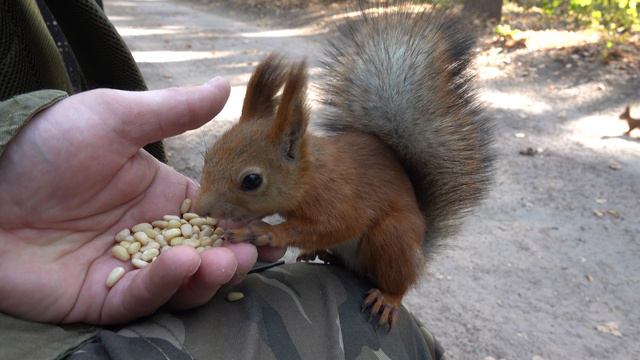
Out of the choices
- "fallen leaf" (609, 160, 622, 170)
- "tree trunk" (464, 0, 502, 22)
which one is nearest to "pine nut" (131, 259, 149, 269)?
"fallen leaf" (609, 160, 622, 170)

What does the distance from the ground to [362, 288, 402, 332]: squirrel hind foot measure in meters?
0.57

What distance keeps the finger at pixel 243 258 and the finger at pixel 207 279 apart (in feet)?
0.14

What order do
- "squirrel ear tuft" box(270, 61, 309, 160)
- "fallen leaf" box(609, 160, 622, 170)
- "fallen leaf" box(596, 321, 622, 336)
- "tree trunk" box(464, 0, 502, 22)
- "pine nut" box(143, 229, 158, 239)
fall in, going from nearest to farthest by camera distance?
"squirrel ear tuft" box(270, 61, 309, 160), "pine nut" box(143, 229, 158, 239), "fallen leaf" box(596, 321, 622, 336), "fallen leaf" box(609, 160, 622, 170), "tree trunk" box(464, 0, 502, 22)

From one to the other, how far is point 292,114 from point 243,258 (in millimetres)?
315

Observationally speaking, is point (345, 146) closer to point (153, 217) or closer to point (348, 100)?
point (348, 100)

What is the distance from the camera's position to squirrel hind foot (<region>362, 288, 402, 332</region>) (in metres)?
1.18

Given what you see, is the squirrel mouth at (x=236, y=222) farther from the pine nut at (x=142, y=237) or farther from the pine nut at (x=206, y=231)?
the pine nut at (x=142, y=237)

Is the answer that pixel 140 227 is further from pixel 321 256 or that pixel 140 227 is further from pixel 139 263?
pixel 321 256

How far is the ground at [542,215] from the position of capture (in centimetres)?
205

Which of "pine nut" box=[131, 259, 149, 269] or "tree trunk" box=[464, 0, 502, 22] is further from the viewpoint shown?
"tree trunk" box=[464, 0, 502, 22]

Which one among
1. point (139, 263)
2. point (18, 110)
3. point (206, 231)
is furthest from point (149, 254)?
point (18, 110)

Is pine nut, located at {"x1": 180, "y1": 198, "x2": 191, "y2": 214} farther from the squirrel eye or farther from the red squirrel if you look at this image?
the red squirrel

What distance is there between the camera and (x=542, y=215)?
2.82 metres

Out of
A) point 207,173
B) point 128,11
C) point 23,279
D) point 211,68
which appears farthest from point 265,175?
point 128,11
